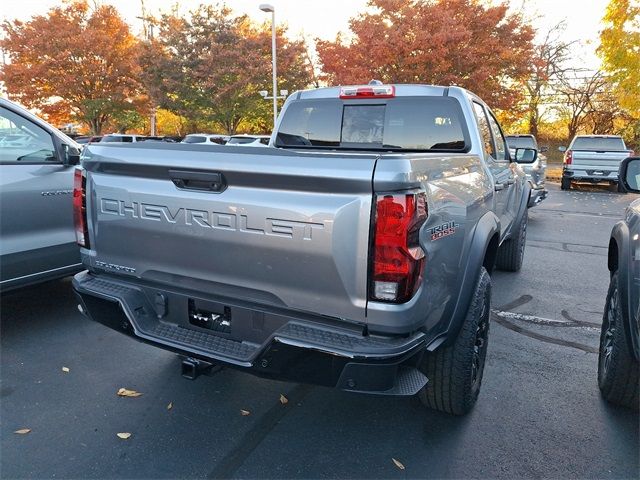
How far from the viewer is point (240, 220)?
222 centimetres

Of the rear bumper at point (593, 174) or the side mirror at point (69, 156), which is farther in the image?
the rear bumper at point (593, 174)

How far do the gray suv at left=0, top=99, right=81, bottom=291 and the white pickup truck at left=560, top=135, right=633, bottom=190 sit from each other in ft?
51.1

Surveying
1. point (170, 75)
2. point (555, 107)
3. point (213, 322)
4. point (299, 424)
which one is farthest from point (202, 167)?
point (555, 107)

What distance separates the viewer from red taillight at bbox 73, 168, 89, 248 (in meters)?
2.79

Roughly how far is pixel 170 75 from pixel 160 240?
26583 mm

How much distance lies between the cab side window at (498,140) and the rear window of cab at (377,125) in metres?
0.84

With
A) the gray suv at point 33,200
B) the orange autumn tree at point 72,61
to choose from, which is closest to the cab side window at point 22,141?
the gray suv at point 33,200

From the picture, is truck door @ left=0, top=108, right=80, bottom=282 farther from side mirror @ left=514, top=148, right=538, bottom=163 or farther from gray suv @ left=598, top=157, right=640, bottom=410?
side mirror @ left=514, top=148, right=538, bottom=163

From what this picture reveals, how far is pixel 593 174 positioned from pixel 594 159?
0.48m

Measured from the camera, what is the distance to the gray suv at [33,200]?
151 inches

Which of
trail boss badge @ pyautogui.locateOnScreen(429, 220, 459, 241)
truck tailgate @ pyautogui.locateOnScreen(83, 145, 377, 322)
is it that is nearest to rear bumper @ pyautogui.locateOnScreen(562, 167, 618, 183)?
trail boss badge @ pyautogui.locateOnScreen(429, 220, 459, 241)

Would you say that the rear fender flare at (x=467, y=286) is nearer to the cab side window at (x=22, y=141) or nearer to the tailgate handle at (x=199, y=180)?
the tailgate handle at (x=199, y=180)

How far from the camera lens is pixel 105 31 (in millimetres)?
25766

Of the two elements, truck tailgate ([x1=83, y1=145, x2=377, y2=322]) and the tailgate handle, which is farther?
the tailgate handle
